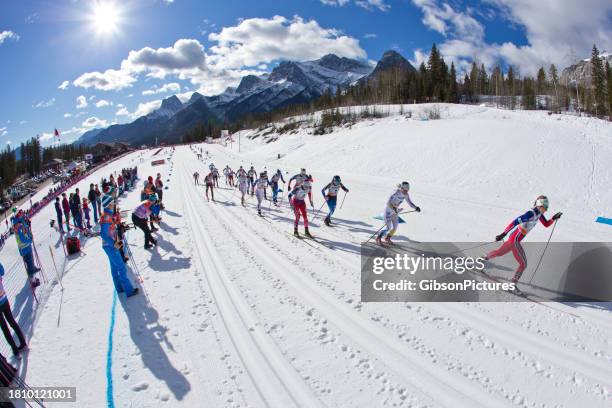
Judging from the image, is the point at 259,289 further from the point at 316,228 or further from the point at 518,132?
the point at 518,132

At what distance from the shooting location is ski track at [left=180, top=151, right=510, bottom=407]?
4328 mm

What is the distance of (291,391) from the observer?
4.48m

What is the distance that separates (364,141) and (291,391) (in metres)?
37.1

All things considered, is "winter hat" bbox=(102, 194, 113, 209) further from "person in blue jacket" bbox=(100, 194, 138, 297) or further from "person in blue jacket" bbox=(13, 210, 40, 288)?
"person in blue jacket" bbox=(13, 210, 40, 288)

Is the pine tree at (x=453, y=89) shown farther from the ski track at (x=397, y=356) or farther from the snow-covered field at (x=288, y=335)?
the ski track at (x=397, y=356)

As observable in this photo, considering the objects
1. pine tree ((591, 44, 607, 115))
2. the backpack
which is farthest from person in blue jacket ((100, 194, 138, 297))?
pine tree ((591, 44, 607, 115))

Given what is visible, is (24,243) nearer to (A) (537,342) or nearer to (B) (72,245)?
(B) (72,245)

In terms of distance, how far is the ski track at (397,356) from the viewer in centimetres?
Result: 433

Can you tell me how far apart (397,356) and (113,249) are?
6.27 meters

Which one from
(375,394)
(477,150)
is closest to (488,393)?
(375,394)

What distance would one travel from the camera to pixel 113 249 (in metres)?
7.21

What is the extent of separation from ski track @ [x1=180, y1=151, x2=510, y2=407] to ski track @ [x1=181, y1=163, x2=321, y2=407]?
131cm

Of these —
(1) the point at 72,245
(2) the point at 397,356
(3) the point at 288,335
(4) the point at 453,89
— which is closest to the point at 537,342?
(2) the point at 397,356

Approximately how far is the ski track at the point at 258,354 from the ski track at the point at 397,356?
131 centimetres
